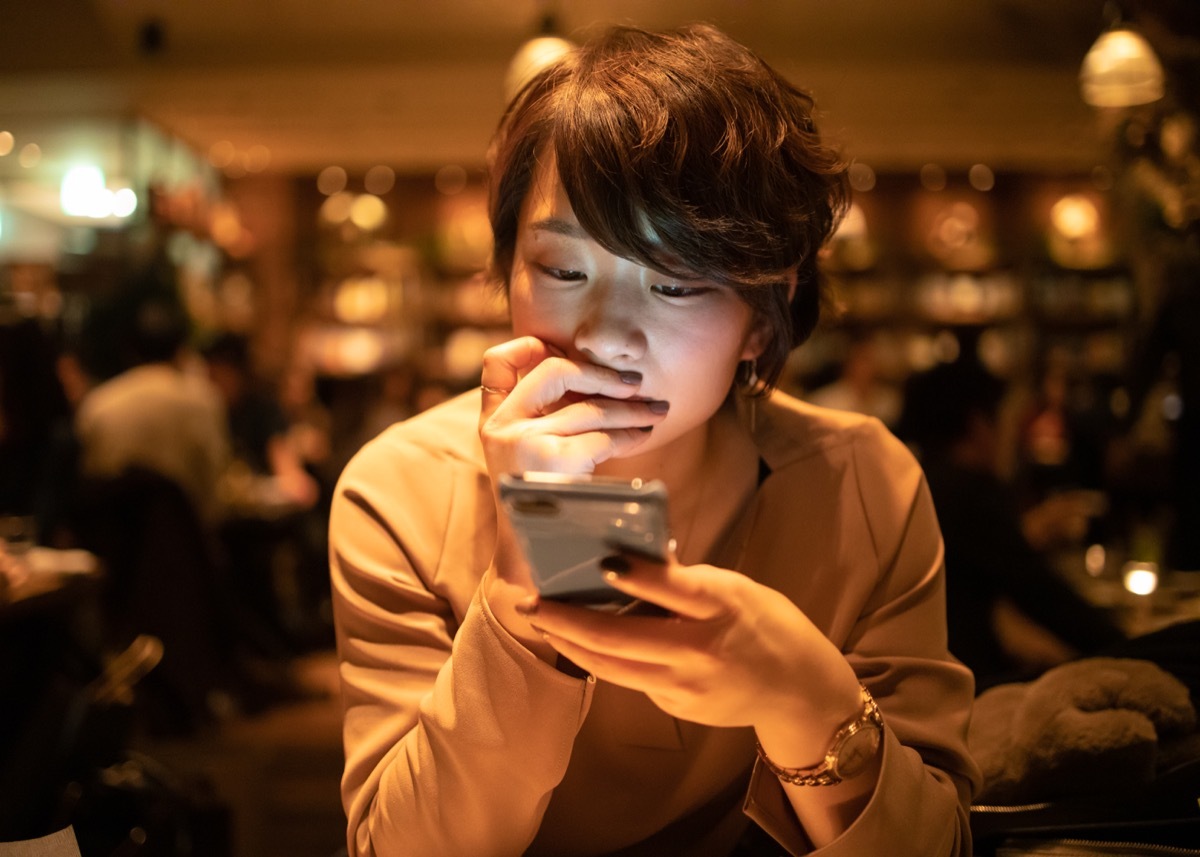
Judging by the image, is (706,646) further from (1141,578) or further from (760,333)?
(1141,578)

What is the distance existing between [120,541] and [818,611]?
3.39 meters

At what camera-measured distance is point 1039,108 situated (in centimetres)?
748

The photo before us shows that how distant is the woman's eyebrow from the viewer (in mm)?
953

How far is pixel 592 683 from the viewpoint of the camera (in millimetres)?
859

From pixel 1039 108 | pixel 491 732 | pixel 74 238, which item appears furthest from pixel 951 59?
pixel 491 732

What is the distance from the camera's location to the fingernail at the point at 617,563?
668 mm

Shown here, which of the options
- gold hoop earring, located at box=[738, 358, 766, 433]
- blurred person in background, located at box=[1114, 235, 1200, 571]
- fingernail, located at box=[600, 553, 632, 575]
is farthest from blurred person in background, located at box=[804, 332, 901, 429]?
fingernail, located at box=[600, 553, 632, 575]

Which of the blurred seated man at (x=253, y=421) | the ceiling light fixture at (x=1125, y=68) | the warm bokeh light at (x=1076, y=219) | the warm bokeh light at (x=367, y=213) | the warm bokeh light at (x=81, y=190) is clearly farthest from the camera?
the warm bokeh light at (x=367, y=213)

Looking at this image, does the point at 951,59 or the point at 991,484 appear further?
the point at 951,59

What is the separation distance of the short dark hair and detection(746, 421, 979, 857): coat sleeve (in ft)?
0.62

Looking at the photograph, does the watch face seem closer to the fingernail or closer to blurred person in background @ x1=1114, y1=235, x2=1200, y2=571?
the fingernail

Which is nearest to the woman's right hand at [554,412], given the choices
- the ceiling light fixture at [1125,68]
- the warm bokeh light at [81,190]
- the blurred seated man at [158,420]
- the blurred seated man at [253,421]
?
the ceiling light fixture at [1125,68]

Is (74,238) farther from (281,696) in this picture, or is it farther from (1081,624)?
(1081,624)

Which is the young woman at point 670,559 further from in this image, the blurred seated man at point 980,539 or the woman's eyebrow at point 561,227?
the blurred seated man at point 980,539
